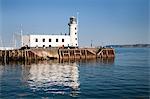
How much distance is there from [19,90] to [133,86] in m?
13.7

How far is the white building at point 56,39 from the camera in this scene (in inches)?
3295

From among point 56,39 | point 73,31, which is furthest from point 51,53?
point 73,31

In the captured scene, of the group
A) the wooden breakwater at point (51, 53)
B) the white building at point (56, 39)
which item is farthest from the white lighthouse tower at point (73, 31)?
the wooden breakwater at point (51, 53)

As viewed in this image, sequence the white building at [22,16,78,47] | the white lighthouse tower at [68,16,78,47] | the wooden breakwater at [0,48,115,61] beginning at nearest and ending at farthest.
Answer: the wooden breakwater at [0,48,115,61] → the white building at [22,16,78,47] → the white lighthouse tower at [68,16,78,47]

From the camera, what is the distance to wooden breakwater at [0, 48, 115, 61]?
3014 inches

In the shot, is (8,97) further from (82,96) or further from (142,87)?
(142,87)

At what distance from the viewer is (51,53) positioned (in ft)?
263

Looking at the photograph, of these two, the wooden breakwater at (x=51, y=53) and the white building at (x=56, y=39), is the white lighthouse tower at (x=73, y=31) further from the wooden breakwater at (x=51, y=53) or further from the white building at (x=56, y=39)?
the wooden breakwater at (x=51, y=53)

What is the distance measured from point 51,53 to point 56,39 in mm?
6623

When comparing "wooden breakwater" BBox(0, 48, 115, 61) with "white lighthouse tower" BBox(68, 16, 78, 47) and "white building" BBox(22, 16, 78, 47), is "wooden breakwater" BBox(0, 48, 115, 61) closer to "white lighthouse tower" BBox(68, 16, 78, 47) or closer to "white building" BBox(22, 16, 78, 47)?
"white lighthouse tower" BBox(68, 16, 78, 47)

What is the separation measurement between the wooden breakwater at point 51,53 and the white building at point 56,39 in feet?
14.4

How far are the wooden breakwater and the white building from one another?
4.39 meters

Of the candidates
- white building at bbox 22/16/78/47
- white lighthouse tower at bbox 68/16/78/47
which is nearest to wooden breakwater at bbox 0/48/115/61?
white lighthouse tower at bbox 68/16/78/47

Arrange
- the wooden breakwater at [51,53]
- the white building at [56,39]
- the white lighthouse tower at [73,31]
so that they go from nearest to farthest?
1. the wooden breakwater at [51,53]
2. the white building at [56,39]
3. the white lighthouse tower at [73,31]
